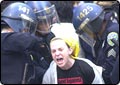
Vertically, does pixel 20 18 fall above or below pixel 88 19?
above

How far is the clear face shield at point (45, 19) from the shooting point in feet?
15.3

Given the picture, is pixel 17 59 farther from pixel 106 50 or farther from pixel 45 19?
pixel 45 19

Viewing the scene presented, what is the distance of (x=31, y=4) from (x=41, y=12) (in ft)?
0.76

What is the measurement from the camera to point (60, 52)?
11.4 ft

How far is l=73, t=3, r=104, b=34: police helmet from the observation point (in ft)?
14.9

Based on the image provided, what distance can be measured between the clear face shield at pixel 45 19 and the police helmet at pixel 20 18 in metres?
0.17

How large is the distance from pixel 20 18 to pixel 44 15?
55cm

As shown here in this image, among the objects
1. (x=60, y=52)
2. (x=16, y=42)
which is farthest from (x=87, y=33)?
(x=16, y=42)

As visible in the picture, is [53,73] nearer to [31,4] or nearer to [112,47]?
[112,47]

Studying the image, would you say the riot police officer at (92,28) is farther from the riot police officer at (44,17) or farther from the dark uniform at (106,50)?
the riot police officer at (44,17)

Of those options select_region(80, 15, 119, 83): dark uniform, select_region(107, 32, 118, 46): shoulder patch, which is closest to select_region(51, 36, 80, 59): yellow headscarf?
select_region(80, 15, 119, 83): dark uniform

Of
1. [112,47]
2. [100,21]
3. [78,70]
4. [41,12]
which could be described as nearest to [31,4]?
[41,12]

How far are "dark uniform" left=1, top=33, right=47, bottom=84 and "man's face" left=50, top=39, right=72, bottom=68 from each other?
0.23 m

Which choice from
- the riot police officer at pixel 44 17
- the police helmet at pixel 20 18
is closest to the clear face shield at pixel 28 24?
the police helmet at pixel 20 18
